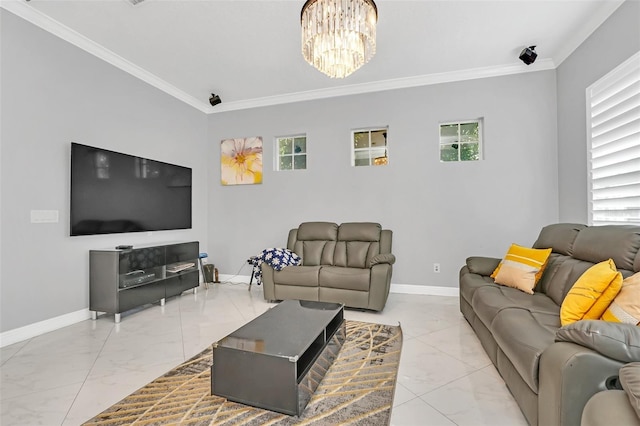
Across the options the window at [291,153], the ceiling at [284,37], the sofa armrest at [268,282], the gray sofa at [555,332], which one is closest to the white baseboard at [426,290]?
the gray sofa at [555,332]

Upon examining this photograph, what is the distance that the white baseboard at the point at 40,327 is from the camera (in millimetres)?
2490

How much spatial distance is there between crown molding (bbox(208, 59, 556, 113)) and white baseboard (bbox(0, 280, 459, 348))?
2.74 meters

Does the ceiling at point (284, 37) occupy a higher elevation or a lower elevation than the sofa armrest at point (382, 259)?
higher

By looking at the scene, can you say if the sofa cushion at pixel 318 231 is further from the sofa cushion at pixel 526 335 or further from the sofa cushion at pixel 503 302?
the sofa cushion at pixel 526 335

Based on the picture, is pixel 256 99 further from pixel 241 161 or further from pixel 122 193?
pixel 122 193

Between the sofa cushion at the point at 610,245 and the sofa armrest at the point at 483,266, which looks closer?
the sofa cushion at the point at 610,245

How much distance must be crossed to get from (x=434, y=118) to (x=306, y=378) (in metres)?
3.58

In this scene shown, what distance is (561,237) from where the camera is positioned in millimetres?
2557

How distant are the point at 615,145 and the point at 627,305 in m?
1.92

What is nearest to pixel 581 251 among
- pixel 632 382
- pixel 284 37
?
pixel 632 382

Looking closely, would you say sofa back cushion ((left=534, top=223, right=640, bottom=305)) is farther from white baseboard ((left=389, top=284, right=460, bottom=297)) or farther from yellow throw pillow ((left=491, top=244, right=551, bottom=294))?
white baseboard ((left=389, top=284, right=460, bottom=297))

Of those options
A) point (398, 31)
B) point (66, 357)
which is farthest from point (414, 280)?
point (66, 357)

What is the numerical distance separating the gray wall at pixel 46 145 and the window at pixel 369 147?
2.94 metres

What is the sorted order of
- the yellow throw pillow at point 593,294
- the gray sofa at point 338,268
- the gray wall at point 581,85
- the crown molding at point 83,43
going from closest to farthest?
the yellow throw pillow at point 593,294 < the gray wall at point 581,85 < the crown molding at point 83,43 < the gray sofa at point 338,268
